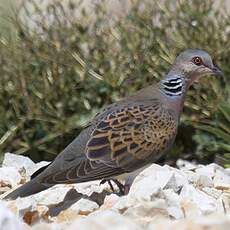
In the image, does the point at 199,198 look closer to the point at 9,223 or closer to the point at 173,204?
the point at 173,204

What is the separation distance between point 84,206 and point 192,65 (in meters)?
1.54

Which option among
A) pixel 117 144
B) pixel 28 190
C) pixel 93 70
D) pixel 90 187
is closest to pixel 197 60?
pixel 117 144

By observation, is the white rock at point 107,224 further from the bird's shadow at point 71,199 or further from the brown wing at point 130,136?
the brown wing at point 130,136

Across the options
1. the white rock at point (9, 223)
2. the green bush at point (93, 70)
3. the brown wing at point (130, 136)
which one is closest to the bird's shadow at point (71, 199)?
the brown wing at point (130, 136)

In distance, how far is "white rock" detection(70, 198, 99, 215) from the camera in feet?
17.8

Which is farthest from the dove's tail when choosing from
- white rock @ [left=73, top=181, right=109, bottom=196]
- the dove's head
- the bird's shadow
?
the dove's head

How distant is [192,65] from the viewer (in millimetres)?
6430

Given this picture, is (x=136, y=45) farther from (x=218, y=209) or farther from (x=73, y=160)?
(x=218, y=209)

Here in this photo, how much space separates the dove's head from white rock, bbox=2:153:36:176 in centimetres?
127

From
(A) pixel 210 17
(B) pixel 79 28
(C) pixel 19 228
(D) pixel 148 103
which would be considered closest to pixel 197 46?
(A) pixel 210 17

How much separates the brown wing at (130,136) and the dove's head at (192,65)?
495 millimetres

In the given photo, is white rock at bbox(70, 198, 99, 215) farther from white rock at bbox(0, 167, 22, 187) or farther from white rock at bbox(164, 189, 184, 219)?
white rock at bbox(0, 167, 22, 187)

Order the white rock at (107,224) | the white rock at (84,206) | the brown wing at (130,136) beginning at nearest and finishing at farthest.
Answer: the white rock at (107,224)
the white rock at (84,206)
the brown wing at (130,136)

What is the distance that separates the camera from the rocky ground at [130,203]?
3914 millimetres
